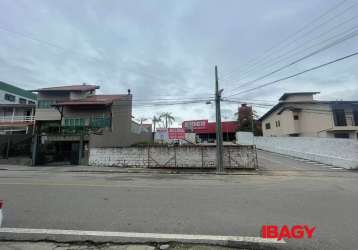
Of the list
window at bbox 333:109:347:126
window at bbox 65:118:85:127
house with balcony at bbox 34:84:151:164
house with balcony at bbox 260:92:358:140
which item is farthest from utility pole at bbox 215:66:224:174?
window at bbox 333:109:347:126

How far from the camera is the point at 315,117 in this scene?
29750 millimetres

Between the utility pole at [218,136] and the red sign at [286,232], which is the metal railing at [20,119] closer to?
the utility pole at [218,136]

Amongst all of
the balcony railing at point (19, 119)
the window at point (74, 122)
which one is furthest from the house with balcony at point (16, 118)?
the window at point (74, 122)

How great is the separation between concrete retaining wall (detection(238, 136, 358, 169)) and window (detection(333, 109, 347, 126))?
7652mm

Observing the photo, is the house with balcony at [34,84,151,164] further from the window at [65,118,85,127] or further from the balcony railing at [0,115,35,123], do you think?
the balcony railing at [0,115,35,123]

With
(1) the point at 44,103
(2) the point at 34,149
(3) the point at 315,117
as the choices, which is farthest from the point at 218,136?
(1) the point at 44,103

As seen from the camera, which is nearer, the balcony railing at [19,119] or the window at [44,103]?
the window at [44,103]

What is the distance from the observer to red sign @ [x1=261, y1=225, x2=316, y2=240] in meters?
4.18

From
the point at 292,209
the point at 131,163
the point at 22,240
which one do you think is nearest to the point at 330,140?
the point at 292,209

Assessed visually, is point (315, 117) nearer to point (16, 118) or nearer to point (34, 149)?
point (34, 149)

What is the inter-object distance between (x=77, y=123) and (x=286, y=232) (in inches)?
1059

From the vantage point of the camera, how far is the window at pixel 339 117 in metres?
27.7

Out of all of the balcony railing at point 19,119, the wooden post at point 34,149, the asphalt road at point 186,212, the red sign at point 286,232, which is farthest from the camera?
the balcony railing at point 19,119

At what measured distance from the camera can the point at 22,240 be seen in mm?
3949
